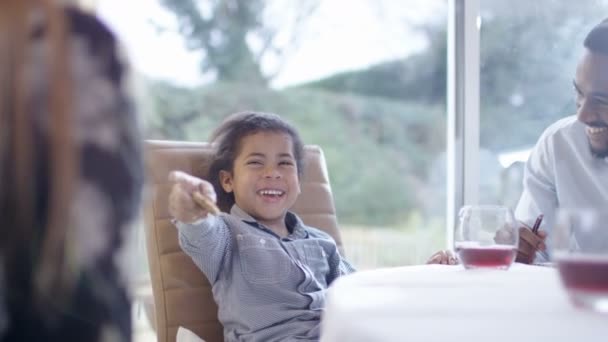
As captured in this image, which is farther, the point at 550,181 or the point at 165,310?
the point at 550,181

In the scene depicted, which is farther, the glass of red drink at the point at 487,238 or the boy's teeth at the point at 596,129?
the boy's teeth at the point at 596,129

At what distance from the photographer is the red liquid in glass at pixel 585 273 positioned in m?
0.84

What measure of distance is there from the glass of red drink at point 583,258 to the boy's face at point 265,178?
94 centimetres

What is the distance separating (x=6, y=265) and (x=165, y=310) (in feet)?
3.64

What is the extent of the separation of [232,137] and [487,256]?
819 mm

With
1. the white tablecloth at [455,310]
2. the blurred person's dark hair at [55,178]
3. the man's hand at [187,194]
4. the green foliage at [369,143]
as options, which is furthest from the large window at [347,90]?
the blurred person's dark hair at [55,178]

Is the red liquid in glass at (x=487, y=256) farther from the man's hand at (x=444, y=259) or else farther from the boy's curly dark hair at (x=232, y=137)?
the boy's curly dark hair at (x=232, y=137)

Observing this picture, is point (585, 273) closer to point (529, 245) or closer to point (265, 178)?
point (529, 245)

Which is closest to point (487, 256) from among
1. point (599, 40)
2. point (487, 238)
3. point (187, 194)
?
point (487, 238)

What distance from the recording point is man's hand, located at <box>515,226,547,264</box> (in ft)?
5.32

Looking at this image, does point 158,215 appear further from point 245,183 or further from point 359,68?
point 359,68

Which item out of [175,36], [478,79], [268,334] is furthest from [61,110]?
[175,36]

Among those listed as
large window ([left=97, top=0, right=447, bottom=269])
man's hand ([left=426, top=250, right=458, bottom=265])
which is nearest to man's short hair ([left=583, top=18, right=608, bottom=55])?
man's hand ([left=426, top=250, right=458, bottom=265])

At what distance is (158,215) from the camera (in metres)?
1.79
